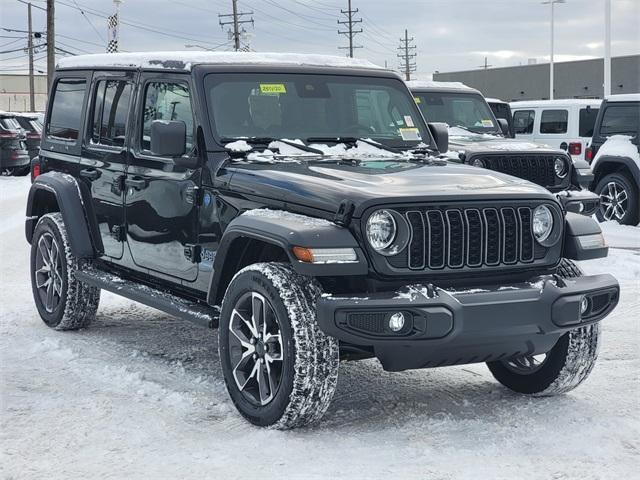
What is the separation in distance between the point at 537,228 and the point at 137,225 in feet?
9.04

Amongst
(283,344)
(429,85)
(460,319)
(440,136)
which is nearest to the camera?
(460,319)

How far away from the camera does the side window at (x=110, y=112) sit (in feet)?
22.9

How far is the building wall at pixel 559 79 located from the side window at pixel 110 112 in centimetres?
4889

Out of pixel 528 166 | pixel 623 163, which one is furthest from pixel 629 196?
pixel 528 166

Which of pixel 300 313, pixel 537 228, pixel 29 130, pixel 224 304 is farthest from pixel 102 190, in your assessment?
pixel 29 130

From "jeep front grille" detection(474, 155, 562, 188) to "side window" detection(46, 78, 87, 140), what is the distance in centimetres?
484

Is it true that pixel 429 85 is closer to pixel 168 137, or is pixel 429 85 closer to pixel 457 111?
pixel 457 111

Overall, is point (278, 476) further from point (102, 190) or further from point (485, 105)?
point (485, 105)

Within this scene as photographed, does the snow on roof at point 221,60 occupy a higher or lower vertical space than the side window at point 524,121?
higher

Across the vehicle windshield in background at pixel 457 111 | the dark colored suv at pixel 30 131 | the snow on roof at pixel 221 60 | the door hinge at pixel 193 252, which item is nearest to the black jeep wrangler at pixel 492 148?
the vehicle windshield in background at pixel 457 111

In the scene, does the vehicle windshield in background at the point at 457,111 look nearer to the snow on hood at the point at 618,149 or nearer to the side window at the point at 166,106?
the snow on hood at the point at 618,149

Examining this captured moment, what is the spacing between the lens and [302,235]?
4773 millimetres

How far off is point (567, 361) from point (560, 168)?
628 centimetres

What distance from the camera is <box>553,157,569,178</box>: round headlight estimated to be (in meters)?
11.5
